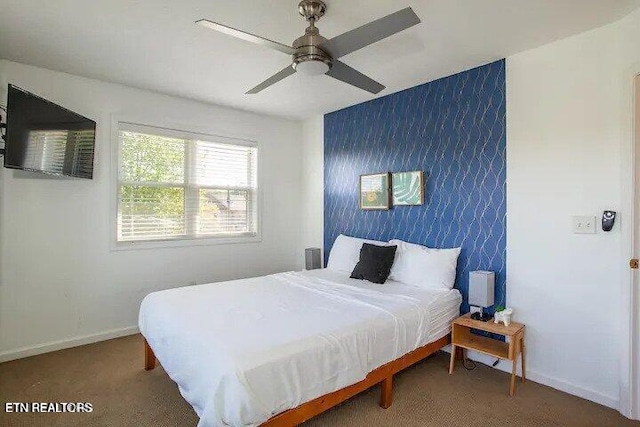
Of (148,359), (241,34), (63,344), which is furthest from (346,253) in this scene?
(63,344)

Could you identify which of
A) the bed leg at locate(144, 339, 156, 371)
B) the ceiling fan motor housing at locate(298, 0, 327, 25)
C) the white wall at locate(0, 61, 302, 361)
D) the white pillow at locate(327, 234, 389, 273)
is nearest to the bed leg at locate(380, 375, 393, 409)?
the white pillow at locate(327, 234, 389, 273)

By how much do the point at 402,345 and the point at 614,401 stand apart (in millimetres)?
1424

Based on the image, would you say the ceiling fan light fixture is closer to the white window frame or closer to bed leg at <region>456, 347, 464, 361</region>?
the white window frame

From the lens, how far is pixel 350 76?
2.19m

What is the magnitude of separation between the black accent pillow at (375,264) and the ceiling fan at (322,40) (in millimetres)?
1742

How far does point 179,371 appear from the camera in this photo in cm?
186

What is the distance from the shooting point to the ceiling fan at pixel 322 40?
1639mm

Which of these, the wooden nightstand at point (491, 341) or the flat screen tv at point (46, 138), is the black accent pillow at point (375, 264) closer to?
the wooden nightstand at point (491, 341)

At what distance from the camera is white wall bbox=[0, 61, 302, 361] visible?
9.46 feet

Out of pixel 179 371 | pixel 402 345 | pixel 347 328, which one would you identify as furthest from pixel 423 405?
pixel 179 371

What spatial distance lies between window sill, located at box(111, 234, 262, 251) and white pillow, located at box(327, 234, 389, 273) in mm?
1112

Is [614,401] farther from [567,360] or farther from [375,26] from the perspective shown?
[375,26]

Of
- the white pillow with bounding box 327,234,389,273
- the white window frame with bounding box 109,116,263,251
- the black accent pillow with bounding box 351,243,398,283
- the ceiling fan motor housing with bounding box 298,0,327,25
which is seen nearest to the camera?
the ceiling fan motor housing with bounding box 298,0,327,25

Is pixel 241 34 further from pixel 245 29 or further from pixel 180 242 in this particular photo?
pixel 180 242
